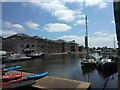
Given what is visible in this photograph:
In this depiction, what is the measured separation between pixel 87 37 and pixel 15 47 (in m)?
37.4

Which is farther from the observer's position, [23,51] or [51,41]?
[51,41]

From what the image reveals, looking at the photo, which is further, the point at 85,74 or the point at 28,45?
the point at 28,45

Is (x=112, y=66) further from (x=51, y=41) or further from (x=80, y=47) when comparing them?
(x=80, y=47)

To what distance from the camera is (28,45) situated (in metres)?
67.2

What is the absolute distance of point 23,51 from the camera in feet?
210

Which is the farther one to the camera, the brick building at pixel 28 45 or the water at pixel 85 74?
the brick building at pixel 28 45

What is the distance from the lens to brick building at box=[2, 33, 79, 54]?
62.3 metres

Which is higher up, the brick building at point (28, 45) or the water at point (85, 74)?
the brick building at point (28, 45)

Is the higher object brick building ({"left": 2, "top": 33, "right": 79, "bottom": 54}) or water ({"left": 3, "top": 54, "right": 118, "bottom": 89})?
brick building ({"left": 2, "top": 33, "right": 79, "bottom": 54})

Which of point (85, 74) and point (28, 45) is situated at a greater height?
point (28, 45)

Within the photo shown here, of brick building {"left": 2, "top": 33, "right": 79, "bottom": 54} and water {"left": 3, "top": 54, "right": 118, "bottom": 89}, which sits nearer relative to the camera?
water {"left": 3, "top": 54, "right": 118, "bottom": 89}

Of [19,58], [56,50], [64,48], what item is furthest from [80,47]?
[19,58]

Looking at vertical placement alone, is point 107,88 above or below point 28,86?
below

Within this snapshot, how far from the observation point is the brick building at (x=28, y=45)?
62.3 meters
